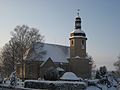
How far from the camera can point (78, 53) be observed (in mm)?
66938

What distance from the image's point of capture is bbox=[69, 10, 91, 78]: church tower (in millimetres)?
66188

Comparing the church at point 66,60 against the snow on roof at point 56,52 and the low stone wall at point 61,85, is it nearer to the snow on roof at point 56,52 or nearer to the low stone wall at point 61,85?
the snow on roof at point 56,52

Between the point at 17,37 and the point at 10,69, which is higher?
the point at 17,37

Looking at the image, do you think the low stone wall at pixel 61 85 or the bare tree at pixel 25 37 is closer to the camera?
the low stone wall at pixel 61 85

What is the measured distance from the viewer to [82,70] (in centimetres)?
6656

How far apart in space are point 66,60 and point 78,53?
4066 mm

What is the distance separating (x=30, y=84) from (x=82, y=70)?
33239 mm

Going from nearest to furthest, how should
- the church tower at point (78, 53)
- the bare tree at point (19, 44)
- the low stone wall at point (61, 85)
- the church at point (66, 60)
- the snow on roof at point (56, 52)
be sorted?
the low stone wall at point (61, 85) < the bare tree at point (19, 44) < the church at point (66, 60) < the church tower at point (78, 53) < the snow on roof at point (56, 52)

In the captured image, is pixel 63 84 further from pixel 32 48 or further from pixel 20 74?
pixel 20 74

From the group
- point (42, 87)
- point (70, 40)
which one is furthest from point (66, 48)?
point (42, 87)

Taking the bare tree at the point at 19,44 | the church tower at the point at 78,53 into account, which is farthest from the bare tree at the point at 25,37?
the church tower at the point at 78,53

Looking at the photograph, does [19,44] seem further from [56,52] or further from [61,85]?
[61,85]

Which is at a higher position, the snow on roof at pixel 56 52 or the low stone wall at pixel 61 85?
the snow on roof at pixel 56 52

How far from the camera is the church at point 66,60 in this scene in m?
64.2
